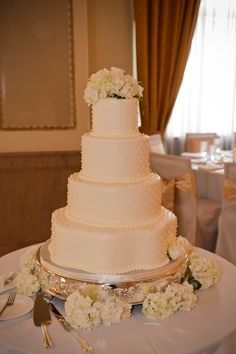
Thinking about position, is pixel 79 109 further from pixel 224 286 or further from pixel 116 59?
pixel 224 286

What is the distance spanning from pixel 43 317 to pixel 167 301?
49 centimetres

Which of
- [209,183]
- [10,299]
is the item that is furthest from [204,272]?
[209,183]

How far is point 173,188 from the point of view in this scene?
347 centimetres

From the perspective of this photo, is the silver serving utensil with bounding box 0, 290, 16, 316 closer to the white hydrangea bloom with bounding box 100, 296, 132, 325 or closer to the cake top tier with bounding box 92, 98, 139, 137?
the white hydrangea bloom with bounding box 100, 296, 132, 325

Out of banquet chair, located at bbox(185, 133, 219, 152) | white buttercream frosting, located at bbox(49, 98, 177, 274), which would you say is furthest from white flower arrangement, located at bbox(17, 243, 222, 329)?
banquet chair, located at bbox(185, 133, 219, 152)

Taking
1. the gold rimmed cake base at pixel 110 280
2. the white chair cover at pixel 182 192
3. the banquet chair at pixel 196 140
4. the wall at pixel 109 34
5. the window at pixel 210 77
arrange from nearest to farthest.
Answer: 1. the gold rimmed cake base at pixel 110 280
2. the white chair cover at pixel 182 192
3. the wall at pixel 109 34
4. the banquet chair at pixel 196 140
5. the window at pixel 210 77

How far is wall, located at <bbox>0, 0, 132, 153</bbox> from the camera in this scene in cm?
413

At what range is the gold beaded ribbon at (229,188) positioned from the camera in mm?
3131

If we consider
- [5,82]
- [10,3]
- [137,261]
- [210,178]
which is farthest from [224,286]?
[10,3]

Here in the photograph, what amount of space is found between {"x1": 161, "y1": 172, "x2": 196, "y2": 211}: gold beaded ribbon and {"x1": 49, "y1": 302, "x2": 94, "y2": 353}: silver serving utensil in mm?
2000

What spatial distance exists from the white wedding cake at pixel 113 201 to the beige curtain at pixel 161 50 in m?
3.20

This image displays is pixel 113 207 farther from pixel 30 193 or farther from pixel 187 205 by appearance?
pixel 30 193

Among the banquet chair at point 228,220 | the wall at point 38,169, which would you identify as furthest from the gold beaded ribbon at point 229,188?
the wall at point 38,169

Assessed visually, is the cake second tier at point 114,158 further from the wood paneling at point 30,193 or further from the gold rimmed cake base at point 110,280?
the wood paneling at point 30,193
